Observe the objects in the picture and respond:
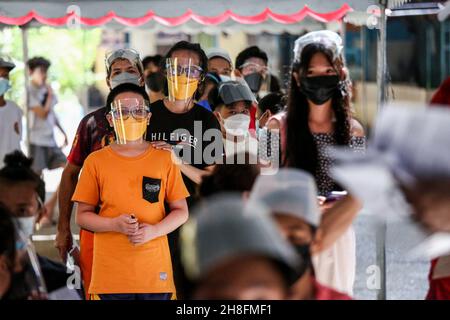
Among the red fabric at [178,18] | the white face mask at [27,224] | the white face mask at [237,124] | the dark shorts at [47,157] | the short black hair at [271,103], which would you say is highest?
the red fabric at [178,18]

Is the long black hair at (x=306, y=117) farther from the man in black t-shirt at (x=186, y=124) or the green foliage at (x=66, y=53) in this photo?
the green foliage at (x=66, y=53)

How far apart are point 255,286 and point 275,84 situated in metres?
2.49

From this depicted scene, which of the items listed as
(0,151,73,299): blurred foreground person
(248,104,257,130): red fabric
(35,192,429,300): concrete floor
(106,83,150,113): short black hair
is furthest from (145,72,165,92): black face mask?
(0,151,73,299): blurred foreground person

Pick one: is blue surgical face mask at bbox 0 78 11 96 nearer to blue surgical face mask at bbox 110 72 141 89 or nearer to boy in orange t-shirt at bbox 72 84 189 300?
blue surgical face mask at bbox 110 72 141 89

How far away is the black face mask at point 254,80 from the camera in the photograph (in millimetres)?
4548

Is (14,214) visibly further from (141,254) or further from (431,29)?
(431,29)

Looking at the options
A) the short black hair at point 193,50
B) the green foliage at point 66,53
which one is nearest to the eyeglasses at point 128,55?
the short black hair at point 193,50

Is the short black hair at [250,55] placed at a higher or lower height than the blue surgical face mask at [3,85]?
higher

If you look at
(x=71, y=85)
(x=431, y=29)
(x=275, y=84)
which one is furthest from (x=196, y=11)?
(x=71, y=85)

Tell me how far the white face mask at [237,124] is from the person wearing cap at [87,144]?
37 centimetres

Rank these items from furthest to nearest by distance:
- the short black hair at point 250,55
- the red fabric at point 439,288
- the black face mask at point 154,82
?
1. the short black hair at point 250,55
2. the black face mask at point 154,82
3. the red fabric at point 439,288

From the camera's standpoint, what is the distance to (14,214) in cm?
310

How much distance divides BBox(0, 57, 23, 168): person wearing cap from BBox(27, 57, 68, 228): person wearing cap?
1724mm

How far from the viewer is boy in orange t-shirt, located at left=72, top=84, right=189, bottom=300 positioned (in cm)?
345
